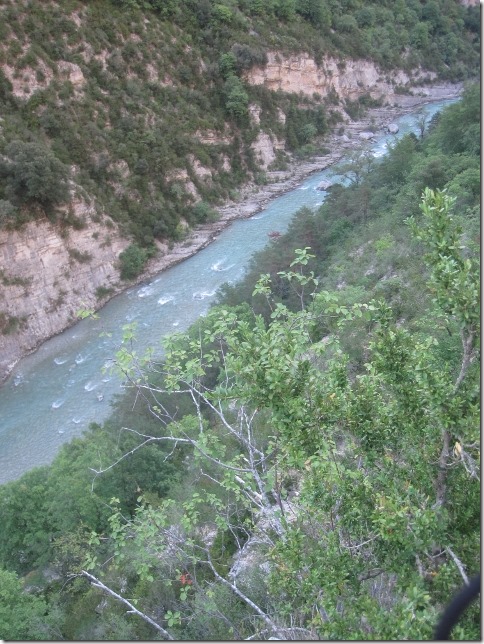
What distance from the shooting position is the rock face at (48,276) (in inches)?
861

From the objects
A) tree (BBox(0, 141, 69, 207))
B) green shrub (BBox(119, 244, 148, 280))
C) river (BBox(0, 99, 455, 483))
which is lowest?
river (BBox(0, 99, 455, 483))

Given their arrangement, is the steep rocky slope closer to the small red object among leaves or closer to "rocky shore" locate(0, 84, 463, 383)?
"rocky shore" locate(0, 84, 463, 383)

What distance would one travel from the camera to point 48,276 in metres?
23.4

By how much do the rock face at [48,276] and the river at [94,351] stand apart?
27.7 inches

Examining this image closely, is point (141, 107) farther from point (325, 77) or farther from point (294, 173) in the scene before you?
point (325, 77)

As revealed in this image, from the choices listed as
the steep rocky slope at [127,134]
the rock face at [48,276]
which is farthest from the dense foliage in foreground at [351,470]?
the steep rocky slope at [127,134]

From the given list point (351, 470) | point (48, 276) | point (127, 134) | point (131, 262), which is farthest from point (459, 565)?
point (127, 134)

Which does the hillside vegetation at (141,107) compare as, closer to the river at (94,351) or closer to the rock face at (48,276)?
the rock face at (48,276)

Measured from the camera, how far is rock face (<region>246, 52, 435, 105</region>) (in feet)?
126

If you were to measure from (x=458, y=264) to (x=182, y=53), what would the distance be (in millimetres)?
33885

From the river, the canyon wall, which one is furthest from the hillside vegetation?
the river

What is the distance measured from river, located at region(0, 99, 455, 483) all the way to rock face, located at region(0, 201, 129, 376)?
2.31ft

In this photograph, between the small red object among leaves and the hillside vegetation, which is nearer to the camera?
the small red object among leaves

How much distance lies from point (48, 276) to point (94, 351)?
434 centimetres
